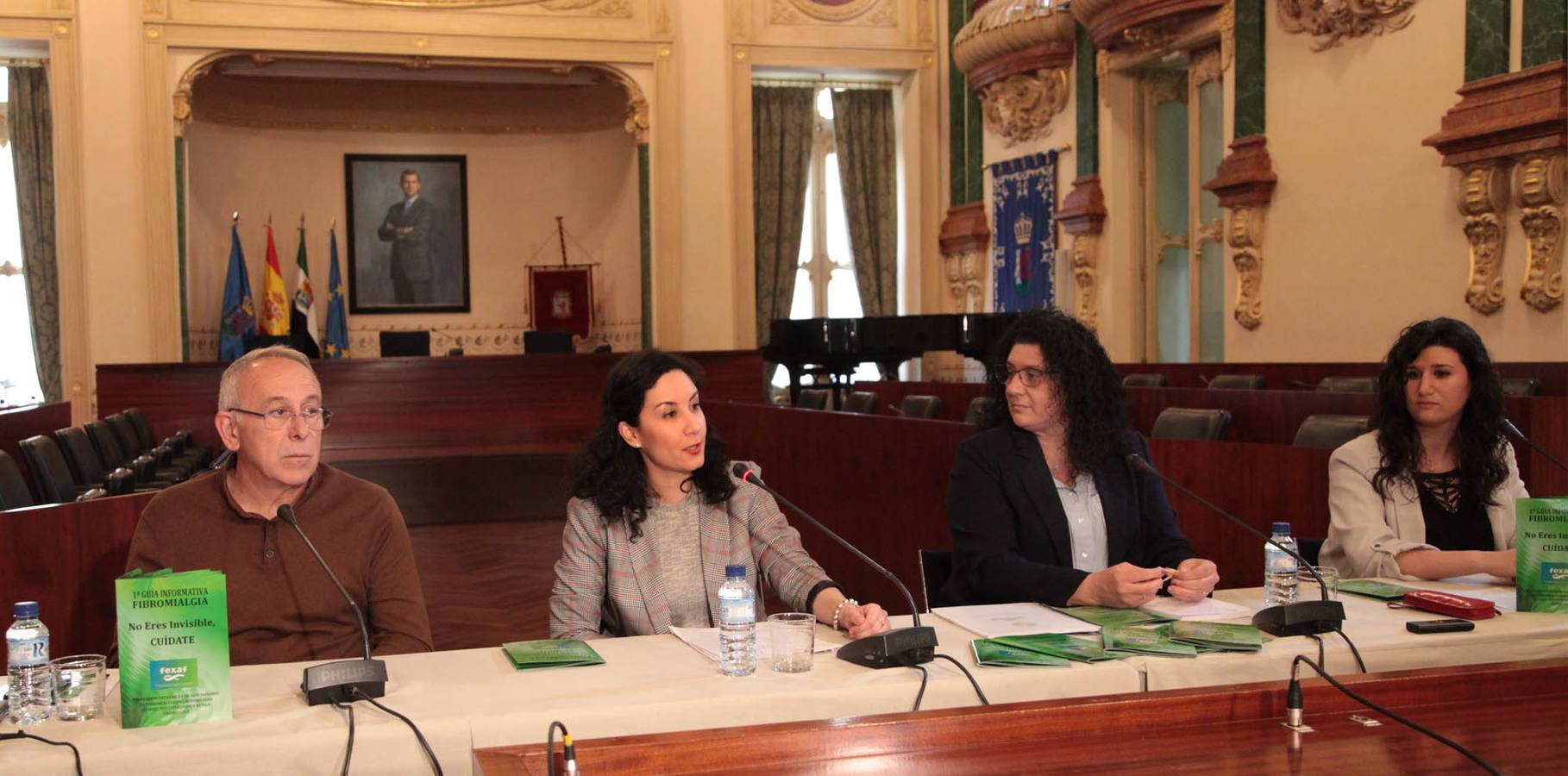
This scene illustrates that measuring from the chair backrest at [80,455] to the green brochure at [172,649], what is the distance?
3.72 meters

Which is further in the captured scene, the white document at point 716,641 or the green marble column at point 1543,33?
the green marble column at point 1543,33

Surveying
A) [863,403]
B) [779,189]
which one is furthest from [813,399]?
[779,189]

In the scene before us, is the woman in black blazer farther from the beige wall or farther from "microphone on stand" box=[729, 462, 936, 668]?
the beige wall

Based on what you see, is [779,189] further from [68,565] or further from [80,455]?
[68,565]

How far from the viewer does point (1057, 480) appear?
2.84 m

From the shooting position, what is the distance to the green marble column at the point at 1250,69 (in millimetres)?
7992

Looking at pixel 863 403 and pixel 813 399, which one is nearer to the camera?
pixel 863 403

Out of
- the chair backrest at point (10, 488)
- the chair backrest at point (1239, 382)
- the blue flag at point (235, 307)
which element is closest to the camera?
the chair backrest at point (10, 488)

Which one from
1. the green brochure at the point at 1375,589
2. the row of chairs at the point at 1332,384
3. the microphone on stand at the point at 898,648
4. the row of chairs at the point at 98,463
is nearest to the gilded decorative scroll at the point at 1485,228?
the row of chairs at the point at 1332,384

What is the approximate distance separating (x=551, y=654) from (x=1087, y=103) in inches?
336

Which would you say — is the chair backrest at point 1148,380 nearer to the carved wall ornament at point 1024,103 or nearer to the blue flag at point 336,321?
the carved wall ornament at point 1024,103

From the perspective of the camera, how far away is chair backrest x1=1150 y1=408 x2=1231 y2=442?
4.54 metres

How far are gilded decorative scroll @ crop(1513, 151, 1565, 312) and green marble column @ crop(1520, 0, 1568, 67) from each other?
0.44 m

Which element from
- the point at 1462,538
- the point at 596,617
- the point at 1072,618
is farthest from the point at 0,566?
the point at 1462,538
